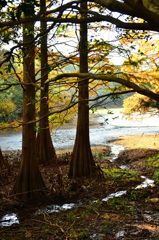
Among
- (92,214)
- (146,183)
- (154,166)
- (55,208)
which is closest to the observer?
(92,214)

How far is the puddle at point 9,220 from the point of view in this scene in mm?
5203

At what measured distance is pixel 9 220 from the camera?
5422 millimetres

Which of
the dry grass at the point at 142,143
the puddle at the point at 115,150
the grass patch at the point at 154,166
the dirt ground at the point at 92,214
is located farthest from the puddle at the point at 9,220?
the dry grass at the point at 142,143

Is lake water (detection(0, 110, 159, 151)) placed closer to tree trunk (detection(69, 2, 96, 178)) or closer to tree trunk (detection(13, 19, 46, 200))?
tree trunk (detection(69, 2, 96, 178))

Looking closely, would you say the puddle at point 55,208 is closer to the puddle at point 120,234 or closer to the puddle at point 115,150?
the puddle at point 120,234

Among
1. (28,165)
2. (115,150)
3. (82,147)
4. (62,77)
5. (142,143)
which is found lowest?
(115,150)

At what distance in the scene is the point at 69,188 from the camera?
7.28 metres

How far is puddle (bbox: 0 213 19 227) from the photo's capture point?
17.1 ft

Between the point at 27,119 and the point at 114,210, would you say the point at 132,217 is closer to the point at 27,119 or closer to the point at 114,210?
the point at 114,210

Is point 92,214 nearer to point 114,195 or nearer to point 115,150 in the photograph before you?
point 114,195

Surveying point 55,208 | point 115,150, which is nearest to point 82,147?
point 55,208

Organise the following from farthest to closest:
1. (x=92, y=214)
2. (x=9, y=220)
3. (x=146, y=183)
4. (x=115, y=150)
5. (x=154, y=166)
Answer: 1. (x=115, y=150)
2. (x=154, y=166)
3. (x=146, y=183)
4. (x=9, y=220)
5. (x=92, y=214)

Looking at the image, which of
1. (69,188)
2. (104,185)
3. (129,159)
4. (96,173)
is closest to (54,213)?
(69,188)

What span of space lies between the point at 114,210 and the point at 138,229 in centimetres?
113
